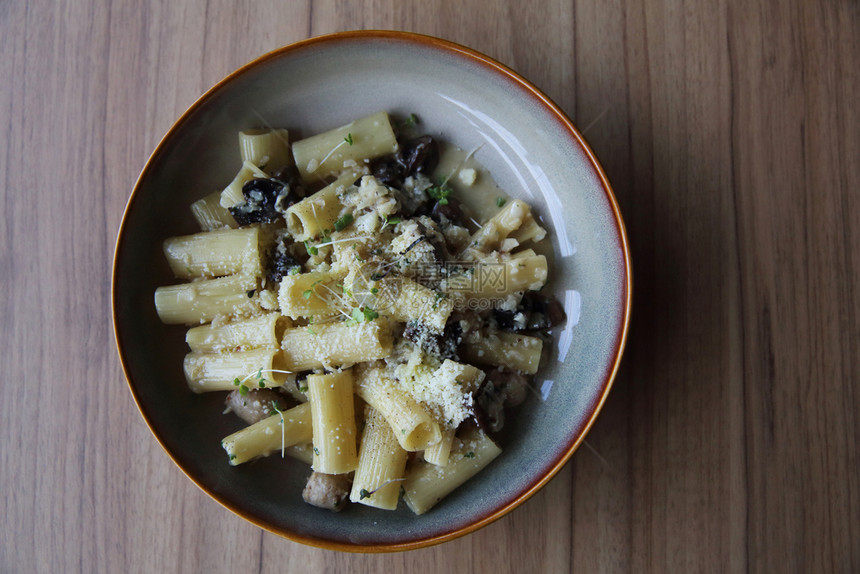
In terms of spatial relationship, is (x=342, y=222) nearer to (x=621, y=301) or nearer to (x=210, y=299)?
(x=210, y=299)

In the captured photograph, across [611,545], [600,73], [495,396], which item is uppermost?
[600,73]

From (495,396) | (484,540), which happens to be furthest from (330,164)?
(484,540)

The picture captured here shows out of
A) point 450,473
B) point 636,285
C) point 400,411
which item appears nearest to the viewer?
point 400,411

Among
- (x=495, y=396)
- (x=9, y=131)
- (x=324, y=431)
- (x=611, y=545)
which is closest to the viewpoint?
(x=324, y=431)

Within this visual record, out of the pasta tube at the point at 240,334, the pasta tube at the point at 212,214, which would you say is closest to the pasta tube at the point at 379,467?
the pasta tube at the point at 240,334

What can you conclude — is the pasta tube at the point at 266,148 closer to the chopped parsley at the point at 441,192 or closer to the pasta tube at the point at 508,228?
the chopped parsley at the point at 441,192

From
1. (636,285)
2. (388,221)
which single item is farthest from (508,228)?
(636,285)

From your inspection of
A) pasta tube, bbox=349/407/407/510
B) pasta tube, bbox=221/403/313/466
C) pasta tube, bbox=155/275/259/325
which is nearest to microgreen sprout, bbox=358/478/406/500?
pasta tube, bbox=349/407/407/510

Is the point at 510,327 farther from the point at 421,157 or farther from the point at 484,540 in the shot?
the point at 484,540
